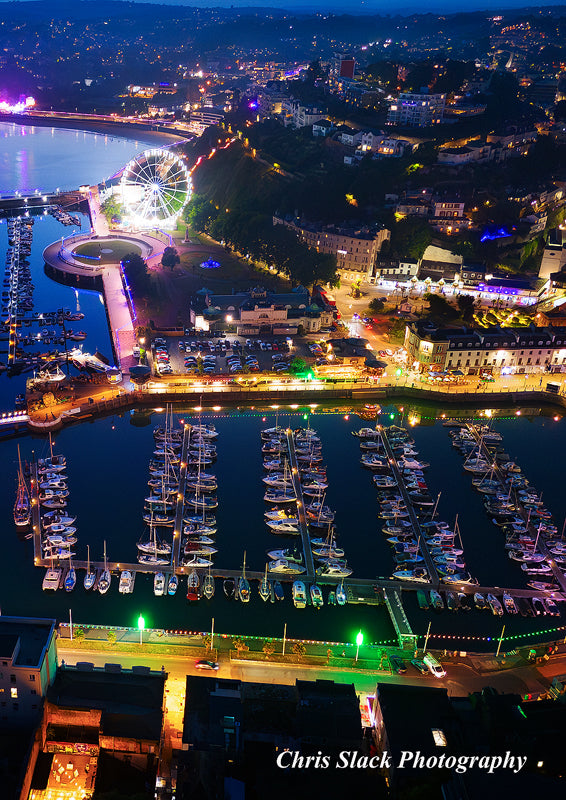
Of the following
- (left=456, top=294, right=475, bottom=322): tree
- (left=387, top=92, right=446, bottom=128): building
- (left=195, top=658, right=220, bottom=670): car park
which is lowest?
(left=195, top=658, right=220, bottom=670): car park

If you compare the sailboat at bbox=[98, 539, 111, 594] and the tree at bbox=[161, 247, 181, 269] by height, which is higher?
the tree at bbox=[161, 247, 181, 269]

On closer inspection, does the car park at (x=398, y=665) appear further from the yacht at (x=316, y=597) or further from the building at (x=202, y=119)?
the building at (x=202, y=119)

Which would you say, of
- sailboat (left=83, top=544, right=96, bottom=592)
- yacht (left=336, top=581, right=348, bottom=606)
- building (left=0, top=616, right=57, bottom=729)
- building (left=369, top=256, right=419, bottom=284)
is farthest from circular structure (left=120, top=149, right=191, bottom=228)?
building (left=0, top=616, right=57, bottom=729)

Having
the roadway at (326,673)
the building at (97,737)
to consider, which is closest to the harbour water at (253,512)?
the roadway at (326,673)

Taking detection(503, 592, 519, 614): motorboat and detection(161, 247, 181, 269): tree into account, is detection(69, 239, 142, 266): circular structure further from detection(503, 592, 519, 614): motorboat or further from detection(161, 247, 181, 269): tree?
detection(503, 592, 519, 614): motorboat

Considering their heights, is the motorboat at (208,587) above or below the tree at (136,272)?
below

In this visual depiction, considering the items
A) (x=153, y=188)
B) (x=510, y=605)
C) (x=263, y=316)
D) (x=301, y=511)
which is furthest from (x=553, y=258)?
(x=153, y=188)

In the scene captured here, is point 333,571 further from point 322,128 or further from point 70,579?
point 322,128
